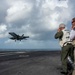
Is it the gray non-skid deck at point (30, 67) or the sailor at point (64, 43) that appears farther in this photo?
the gray non-skid deck at point (30, 67)

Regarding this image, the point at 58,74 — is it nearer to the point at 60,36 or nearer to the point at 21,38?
the point at 60,36

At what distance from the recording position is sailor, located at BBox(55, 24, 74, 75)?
508 inches

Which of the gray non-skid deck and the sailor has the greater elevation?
the sailor

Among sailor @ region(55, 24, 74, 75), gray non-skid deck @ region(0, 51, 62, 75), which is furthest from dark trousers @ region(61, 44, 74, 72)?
gray non-skid deck @ region(0, 51, 62, 75)

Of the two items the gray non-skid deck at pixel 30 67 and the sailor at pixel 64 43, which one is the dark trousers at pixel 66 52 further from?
the gray non-skid deck at pixel 30 67

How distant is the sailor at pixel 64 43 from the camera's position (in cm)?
1291

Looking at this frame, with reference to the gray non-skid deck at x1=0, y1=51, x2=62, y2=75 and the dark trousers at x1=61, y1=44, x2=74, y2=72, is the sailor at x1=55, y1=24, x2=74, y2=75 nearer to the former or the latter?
the dark trousers at x1=61, y1=44, x2=74, y2=72

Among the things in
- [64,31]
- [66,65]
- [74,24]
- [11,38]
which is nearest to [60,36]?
[64,31]

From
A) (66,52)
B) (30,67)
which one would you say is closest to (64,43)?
(66,52)

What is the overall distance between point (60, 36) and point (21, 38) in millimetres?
107168

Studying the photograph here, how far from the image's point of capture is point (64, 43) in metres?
13.1

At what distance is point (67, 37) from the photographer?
43.2ft

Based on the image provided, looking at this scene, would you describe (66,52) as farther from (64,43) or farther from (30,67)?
(30,67)

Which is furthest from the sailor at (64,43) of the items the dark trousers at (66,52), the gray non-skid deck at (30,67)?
the gray non-skid deck at (30,67)
